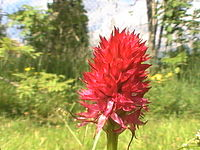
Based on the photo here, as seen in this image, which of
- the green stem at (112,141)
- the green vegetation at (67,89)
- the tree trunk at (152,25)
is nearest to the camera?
the green stem at (112,141)

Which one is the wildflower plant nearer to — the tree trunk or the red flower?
the red flower

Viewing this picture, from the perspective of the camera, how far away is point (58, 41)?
24.3 ft

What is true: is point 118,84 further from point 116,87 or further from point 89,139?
point 89,139

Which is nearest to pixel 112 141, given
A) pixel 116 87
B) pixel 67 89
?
pixel 116 87

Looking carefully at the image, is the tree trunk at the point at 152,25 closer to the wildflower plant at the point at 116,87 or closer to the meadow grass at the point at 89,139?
the meadow grass at the point at 89,139

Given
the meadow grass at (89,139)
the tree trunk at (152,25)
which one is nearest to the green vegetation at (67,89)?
the meadow grass at (89,139)

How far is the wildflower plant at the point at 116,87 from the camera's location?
87 cm

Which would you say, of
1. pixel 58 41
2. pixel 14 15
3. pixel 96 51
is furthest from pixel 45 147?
pixel 58 41

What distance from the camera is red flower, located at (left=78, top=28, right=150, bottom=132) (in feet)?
2.88

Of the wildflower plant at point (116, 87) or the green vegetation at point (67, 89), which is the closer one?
the wildflower plant at point (116, 87)

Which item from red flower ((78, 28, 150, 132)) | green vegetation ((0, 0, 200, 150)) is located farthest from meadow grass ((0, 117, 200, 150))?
red flower ((78, 28, 150, 132))

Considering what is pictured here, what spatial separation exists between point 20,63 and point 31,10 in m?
1.37

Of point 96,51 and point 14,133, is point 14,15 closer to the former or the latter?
point 14,133

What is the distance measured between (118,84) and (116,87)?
2cm
